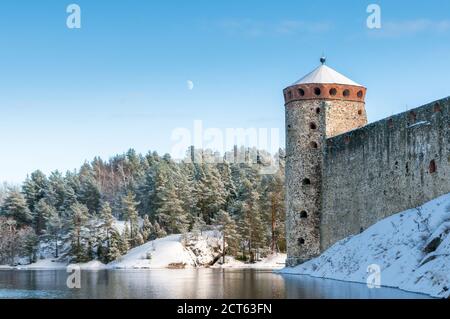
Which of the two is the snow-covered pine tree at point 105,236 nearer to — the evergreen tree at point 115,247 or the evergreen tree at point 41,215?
the evergreen tree at point 115,247

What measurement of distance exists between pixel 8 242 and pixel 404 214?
5676 centimetres

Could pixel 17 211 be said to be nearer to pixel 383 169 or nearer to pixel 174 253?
pixel 174 253

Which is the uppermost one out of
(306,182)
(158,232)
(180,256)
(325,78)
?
(325,78)

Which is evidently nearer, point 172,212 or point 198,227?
point 198,227

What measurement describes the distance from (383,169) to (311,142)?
7749 mm

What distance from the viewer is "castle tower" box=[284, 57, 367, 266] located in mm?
43906

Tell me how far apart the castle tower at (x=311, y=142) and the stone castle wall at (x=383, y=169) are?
0.57 metres

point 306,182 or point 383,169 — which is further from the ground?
point 383,169

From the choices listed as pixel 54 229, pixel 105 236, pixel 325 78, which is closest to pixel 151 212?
pixel 54 229

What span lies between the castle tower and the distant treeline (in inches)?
843

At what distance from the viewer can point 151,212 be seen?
84750 mm

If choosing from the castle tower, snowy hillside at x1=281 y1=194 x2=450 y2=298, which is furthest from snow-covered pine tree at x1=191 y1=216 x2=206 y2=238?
snowy hillside at x1=281 y1=194 x2=450 y2=298
